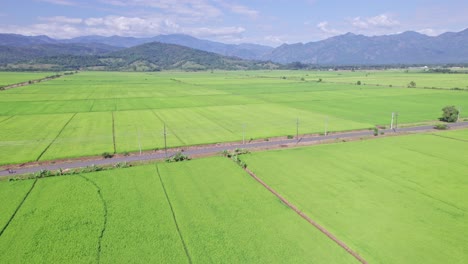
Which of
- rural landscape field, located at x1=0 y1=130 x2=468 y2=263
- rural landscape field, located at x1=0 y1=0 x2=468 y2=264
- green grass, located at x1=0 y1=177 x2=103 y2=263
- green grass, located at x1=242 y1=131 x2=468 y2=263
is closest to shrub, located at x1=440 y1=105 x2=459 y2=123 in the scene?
rural landscape field, located at x1=0 y1=0 x2=468 y2=264

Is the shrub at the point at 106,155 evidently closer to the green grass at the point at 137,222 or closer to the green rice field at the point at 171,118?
the green rice field at the point at 171,118

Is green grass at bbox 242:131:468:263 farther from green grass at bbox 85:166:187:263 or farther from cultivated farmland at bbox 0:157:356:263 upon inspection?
green grass at bbox 85:166:187:263

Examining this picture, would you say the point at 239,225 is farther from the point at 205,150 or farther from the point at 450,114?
the point at 450,114

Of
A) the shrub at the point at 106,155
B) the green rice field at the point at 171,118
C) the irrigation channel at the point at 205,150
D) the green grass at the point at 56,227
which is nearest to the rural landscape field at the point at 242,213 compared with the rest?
the green grass at the point at 56,227

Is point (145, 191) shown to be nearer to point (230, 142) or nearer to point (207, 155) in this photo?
point (207, 155)

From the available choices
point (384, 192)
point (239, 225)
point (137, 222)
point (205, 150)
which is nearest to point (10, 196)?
point (137, 222)

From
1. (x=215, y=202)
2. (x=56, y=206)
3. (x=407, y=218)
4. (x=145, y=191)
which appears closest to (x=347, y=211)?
(x=407, y=218)
